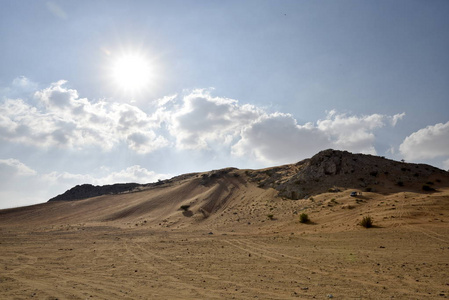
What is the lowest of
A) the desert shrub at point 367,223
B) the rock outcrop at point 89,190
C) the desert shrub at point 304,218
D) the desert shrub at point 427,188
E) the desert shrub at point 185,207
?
the desert shrub at point 367,223

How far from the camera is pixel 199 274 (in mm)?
9359

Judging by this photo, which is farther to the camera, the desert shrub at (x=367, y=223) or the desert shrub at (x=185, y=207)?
the desert shrub at (x=185, y=207)

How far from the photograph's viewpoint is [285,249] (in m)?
14.2

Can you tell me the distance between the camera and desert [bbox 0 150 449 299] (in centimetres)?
759

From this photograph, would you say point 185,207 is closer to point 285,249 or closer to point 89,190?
point 285,249

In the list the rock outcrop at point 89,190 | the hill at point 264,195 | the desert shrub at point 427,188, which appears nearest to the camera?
the hill at point 264,195

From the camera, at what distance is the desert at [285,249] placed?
759cm

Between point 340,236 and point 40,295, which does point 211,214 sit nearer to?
point 340,236

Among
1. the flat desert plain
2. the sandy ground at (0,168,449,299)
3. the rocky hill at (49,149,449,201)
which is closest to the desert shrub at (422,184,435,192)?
the rocky hill at (49,149,449,201)

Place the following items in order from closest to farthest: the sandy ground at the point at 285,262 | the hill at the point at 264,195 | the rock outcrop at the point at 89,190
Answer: the sandy ground at the point at 285,262
the hill at the point at 264,195
the rock outcrop at the point at 89,190

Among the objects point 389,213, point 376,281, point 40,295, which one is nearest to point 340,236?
point 389,213

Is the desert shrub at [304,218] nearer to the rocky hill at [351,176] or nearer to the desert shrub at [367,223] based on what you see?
the desert shrub at [367,223]

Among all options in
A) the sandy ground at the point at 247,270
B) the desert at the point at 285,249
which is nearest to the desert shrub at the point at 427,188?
the desert at the point at 285,249

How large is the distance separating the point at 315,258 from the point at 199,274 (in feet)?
16.8
